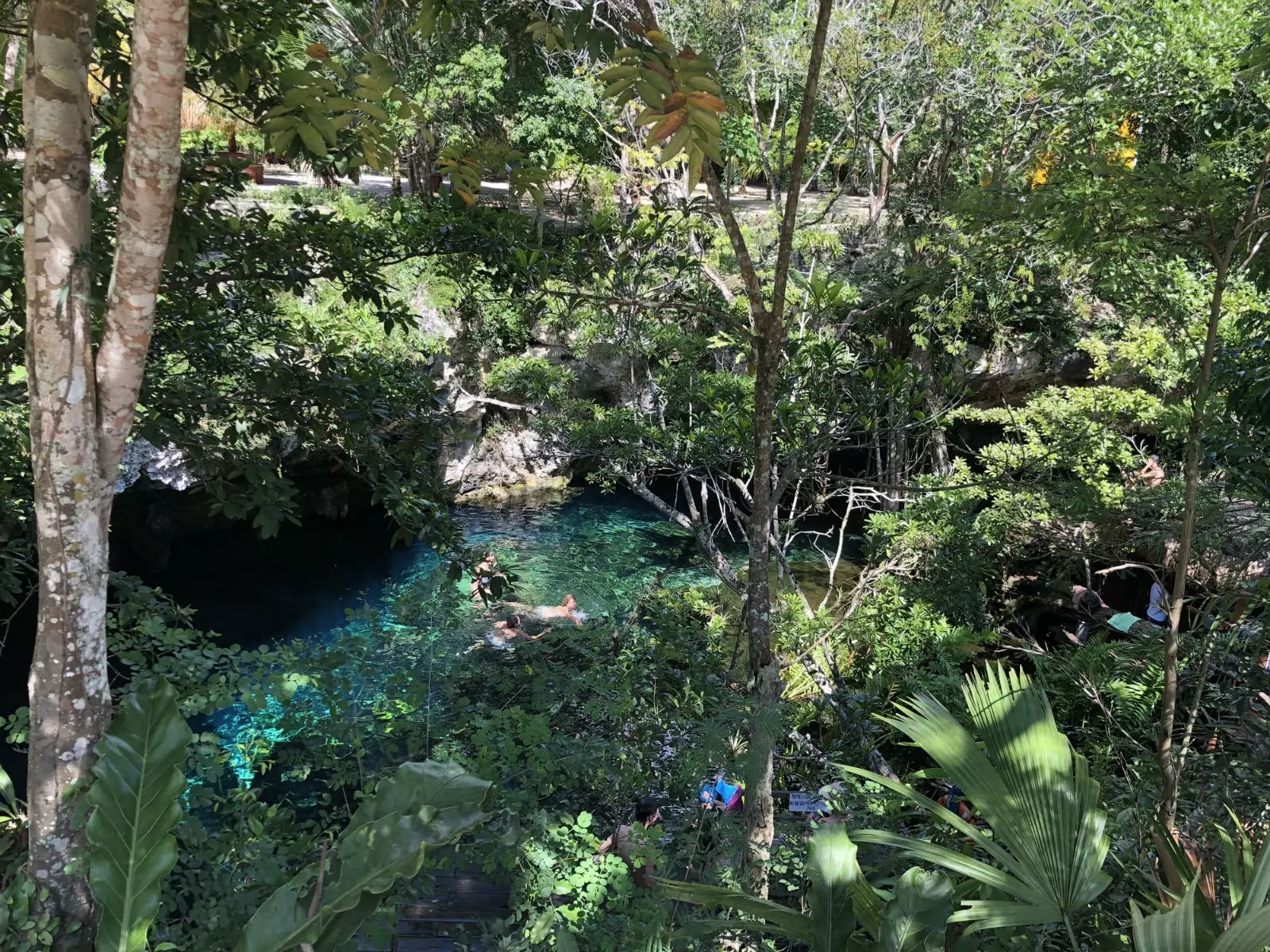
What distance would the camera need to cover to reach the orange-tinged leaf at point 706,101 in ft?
5.53

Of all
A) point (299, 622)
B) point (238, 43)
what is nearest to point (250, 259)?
point (238, 43)

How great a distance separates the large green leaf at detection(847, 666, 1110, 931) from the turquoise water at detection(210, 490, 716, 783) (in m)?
1.80

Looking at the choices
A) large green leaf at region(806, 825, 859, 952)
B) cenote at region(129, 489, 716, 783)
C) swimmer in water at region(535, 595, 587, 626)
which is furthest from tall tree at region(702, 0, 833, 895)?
swimmer in water at region(535, 595, 587, 626)

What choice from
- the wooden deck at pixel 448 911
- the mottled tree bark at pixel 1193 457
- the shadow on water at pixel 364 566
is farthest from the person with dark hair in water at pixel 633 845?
the shadow on water at pixel 364 566

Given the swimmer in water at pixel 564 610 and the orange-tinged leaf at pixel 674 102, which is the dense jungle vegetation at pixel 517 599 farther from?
the swimmer in water at pixel 564 610

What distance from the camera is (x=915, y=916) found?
1848 mm

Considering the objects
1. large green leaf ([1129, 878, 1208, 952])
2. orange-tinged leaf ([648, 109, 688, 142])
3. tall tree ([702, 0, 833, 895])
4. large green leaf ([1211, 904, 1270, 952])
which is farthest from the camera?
tall tree ([702, 0, 833, 895])

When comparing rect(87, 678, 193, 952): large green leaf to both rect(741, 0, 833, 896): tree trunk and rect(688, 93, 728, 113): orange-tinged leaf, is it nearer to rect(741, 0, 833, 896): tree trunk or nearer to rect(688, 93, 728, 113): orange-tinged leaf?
rect(741, 0, 833, 896): tree trunk

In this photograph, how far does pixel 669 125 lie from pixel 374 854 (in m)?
1.71

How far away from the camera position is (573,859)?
251cm

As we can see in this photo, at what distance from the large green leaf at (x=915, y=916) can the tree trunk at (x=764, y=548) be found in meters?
0.94

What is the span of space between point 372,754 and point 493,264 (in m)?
2.04

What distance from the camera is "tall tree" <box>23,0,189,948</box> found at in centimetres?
181

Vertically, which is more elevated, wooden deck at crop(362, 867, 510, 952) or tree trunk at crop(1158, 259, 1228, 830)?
tree trunk at crop(1158, 259, 1228, 830)
